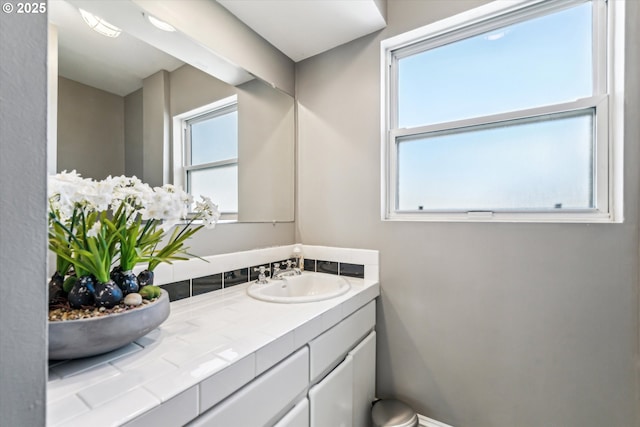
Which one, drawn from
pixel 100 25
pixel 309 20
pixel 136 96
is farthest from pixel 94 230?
pixel 309 20

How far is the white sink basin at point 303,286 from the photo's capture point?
134 centimetres

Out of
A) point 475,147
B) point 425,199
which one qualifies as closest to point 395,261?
point 425,199

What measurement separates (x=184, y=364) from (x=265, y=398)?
254mm

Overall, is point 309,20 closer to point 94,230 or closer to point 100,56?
point 100,56

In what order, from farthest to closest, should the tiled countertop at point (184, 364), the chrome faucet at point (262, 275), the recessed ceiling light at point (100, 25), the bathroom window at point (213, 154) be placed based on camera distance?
the chrome faucet at point (262, 275)
the bathroom window at point (213, 154)
the recessed ceiling light at point (100, 25)
the tiled countertop at point (184, 364)

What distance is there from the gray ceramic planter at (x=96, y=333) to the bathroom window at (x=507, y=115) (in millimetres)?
1234

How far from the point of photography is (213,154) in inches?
54.9

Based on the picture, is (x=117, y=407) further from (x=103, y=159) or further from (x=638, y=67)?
(x=638, y=67)

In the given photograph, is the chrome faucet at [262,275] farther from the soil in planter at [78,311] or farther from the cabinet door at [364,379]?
the soil in planter at [78,311]

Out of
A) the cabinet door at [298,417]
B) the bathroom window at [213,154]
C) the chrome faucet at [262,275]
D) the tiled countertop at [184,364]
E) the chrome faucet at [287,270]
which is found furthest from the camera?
the chrome faucet at [287,270]

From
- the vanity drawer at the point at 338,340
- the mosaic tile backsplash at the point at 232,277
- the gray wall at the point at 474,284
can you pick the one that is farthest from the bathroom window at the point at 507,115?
the vanity drawer at the point at 338,340

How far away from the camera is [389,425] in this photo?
122 cm

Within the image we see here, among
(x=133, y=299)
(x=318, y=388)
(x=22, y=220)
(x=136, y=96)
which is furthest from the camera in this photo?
(x=136, y=96)

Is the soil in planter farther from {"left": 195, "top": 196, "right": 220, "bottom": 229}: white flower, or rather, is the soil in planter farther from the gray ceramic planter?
{"left": 195, "top": 196, "right": 220, "bottom": 229}: white flower
